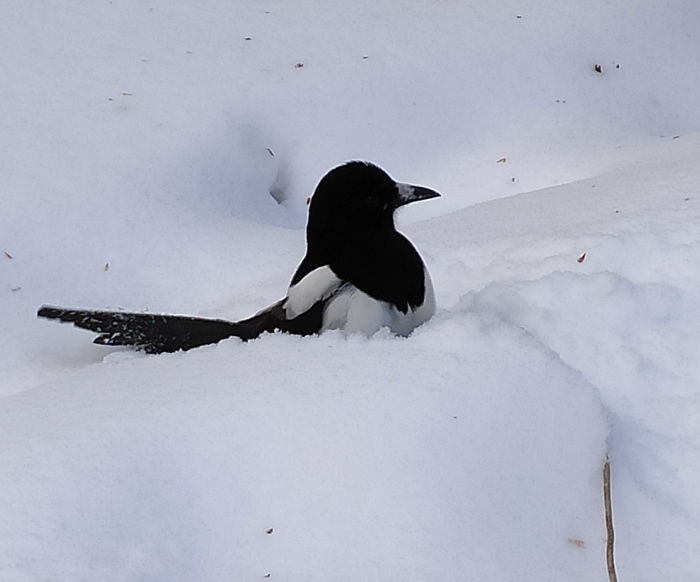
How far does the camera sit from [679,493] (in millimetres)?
1432

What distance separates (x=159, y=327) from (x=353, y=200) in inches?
18.7

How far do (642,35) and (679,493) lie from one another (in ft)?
6.80

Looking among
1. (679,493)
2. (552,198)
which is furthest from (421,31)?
(679,493)

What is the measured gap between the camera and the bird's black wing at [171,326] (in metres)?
1.82

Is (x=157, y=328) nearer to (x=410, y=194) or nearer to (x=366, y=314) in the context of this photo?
(x=366, y=314)

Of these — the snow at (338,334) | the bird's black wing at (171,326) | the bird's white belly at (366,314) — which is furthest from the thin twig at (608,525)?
the bird's black wing at (171,326)

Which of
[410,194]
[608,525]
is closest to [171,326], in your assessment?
[410,194]

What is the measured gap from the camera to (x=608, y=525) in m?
1.25

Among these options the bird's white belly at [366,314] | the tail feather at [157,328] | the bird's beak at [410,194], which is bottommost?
the tail feather at [157,328]

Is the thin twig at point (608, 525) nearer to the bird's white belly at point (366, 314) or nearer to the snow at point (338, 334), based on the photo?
the snow at point (338, 334)

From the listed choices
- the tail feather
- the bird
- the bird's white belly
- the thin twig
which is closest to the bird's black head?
the bird

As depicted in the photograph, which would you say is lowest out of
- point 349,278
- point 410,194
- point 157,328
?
point 157,328

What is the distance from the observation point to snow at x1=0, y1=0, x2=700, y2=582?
4.15 feet

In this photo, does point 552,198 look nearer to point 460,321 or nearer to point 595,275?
point 595,275
